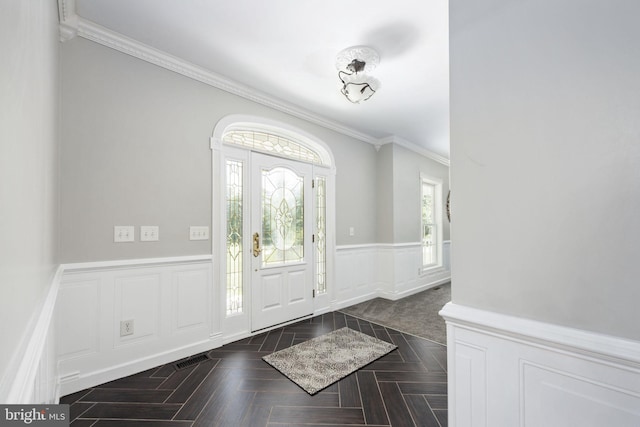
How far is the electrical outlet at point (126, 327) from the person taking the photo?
2297 millimetres

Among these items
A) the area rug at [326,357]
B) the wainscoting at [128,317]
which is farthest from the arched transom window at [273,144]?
the area rug at [326,357]

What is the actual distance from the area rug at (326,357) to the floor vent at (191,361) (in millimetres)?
572

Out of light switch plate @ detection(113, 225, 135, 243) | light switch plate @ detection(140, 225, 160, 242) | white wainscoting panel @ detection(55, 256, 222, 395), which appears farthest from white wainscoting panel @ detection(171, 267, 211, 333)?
light switch plate @ detection(113, 225, 135, 243)

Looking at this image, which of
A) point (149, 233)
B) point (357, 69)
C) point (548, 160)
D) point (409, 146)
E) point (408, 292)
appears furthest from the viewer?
point (409, 146)

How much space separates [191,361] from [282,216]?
1.78m

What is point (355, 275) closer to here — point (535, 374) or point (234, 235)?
point (234, 235)

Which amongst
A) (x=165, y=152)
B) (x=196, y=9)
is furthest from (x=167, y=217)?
(x=196, y=9)

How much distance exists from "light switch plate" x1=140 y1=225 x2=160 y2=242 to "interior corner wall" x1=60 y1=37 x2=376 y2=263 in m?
0.04

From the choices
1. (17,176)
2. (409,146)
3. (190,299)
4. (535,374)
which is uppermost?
(409,146)

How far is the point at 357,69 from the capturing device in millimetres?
2578

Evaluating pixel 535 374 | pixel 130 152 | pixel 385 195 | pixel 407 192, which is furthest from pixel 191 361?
pixel 407 192

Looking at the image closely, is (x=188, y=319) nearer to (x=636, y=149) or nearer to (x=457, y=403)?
(x=457, y=403)

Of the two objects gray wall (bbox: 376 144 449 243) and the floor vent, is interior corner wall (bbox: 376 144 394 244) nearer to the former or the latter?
gray wall (bbox: 376 144 449 243)

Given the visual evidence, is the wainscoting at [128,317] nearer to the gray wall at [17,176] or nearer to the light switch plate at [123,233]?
the light switch plate at [123,233]
